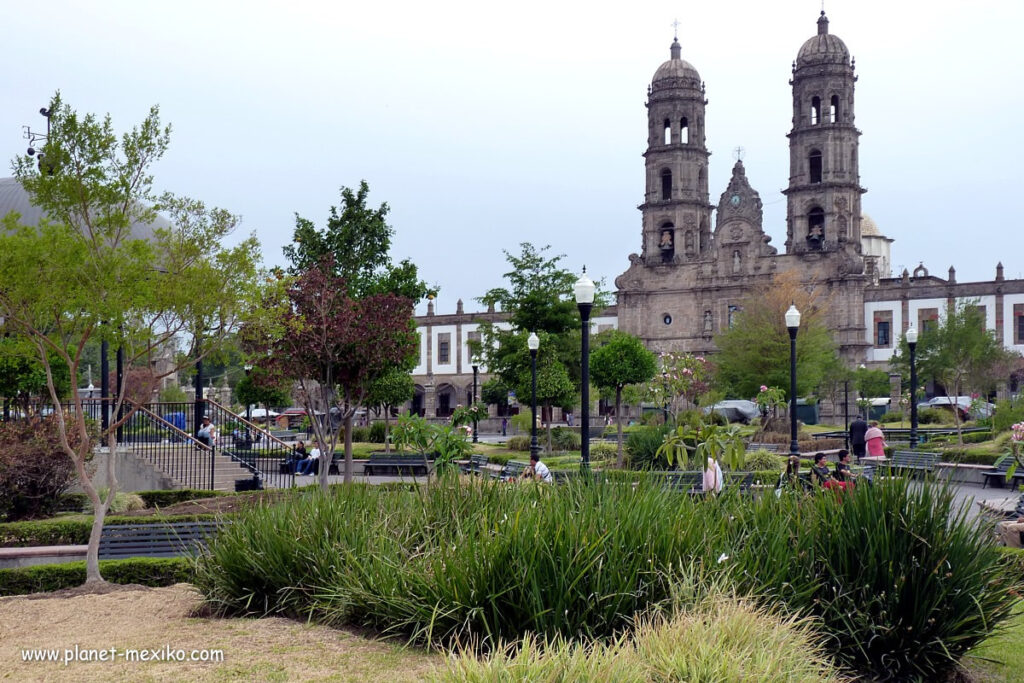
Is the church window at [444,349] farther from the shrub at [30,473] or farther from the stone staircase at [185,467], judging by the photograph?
the shrub at [30,473]

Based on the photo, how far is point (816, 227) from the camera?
58.8 meters

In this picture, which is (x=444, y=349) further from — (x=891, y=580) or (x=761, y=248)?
(x=891, y=580)

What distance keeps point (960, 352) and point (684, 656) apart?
117ft

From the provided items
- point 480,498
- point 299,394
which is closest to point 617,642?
point 480,498

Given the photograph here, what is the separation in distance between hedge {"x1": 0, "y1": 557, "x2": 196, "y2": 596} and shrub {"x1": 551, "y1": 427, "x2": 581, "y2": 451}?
22.2 metres

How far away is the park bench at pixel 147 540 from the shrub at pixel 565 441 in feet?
69.4

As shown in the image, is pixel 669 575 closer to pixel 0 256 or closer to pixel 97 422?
pixel 0 256

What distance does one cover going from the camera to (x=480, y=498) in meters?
7.77

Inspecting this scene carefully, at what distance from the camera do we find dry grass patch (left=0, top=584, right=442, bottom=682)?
572 centimetres

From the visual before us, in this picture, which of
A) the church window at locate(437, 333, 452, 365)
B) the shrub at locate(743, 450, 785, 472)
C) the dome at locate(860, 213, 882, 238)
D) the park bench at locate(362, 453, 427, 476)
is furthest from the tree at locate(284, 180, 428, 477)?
the dome at locate(860, 213, 882, 238)

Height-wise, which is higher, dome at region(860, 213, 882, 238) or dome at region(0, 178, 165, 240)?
dome at region(860, 213, 882, 238)

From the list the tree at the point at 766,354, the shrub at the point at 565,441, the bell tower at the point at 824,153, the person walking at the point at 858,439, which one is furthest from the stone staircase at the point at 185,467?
the bell tower at the point at 824,153

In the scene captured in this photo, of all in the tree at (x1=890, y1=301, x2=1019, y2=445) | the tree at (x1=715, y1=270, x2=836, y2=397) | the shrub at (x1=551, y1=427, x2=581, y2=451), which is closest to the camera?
the shrub at (x1=551, y1=427, x2=581, y2=451)

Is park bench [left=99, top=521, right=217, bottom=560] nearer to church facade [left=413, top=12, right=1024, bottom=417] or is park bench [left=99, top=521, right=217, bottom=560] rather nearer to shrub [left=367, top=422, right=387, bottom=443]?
shrub [left=367, top=422, right=387, bottom=443]
